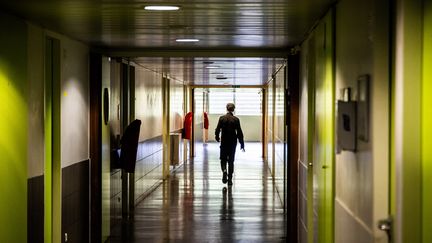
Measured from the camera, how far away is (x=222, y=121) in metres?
13.5

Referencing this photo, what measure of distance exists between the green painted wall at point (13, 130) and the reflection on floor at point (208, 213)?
3141mm

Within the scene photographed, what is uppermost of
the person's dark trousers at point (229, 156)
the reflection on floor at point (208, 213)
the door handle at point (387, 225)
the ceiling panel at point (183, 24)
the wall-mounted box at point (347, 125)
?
the ceiling panel at point (183, 24)

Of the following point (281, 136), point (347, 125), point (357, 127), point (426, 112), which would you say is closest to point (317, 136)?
point (347, 125)

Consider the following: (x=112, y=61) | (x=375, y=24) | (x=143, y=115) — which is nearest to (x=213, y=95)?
(x=143, y=115)

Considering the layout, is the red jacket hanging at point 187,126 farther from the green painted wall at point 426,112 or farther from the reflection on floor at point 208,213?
the green painted wall at point 426,112

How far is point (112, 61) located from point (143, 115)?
9.58 ft

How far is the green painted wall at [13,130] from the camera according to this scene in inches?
191

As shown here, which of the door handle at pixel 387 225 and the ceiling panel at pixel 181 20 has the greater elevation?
the ceiling panel at pixel 181 20

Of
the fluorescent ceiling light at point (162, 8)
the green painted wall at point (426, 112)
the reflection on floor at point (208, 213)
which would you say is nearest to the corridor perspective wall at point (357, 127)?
the green painted wall at point (426, 112)

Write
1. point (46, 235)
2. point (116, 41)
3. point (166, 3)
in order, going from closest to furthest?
point (166, 3) → point (46, 235) → point (116, 41)

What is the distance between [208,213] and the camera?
9.98 m

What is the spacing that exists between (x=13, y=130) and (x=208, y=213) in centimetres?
535

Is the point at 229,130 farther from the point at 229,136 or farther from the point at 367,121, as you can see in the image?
the point at 367,121

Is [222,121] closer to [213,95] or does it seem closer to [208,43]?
[208,43]
